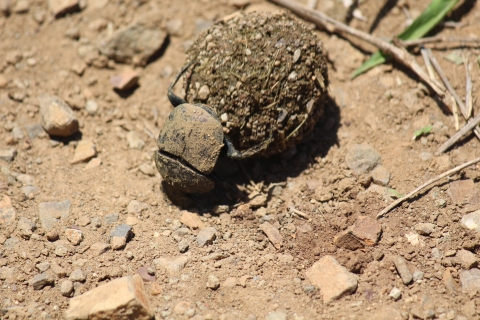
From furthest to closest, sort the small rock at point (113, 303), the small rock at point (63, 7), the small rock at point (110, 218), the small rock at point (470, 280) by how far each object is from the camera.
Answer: the small rock at point (63, 7) → the small rock at point (110, 218) → the small rock at point (470, 280) → the small rock at point (113, 303)

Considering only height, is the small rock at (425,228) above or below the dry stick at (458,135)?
below

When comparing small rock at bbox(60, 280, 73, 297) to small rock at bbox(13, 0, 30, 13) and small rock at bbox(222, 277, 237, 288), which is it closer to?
small rock at bbox(222, 277, 237, 288)

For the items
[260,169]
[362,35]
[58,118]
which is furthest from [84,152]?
[362,35]

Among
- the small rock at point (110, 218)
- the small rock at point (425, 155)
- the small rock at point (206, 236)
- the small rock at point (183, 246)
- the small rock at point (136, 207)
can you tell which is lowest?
the small rock at point (110, 218)

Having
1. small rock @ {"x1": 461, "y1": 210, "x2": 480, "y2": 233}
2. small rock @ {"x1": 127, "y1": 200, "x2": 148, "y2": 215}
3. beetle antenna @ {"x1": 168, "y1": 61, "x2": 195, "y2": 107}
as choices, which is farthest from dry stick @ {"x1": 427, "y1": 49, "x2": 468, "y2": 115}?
small rock @ {"x1": 127, "y1": 200, "x2": 148, "y2": 215}

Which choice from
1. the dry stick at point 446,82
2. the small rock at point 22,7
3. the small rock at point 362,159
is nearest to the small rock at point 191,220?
the small rock at point 362,159

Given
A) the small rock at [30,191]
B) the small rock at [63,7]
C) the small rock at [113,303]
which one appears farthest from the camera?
the small rock at [63,7]

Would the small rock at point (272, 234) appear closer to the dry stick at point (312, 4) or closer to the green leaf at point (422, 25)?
the green leaf at point (422, 25)
